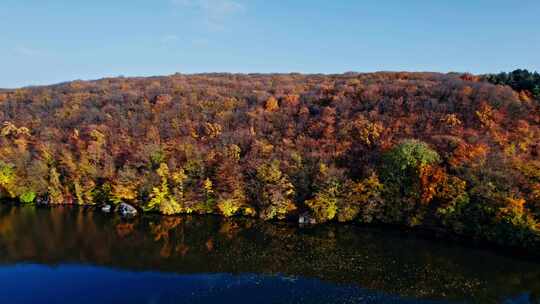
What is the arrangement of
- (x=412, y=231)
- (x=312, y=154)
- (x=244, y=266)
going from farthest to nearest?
(x=312, y=154)
(x=412, y=231)
(x=244, y=266)

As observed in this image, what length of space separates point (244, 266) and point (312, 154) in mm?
20643

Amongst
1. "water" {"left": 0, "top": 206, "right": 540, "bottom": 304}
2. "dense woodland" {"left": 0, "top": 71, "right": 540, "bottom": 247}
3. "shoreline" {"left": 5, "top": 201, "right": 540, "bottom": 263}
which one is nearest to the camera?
"water" {"left": 0, "top": 206, "right": 540, "bottom": 304}

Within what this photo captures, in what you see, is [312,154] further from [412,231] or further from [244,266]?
[244,266]

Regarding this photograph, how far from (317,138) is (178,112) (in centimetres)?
2893

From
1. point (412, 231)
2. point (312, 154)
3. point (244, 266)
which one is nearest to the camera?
point (244, 266)

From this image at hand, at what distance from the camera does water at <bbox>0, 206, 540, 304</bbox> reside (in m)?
29.0

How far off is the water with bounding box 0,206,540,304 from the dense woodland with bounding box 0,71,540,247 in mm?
4072

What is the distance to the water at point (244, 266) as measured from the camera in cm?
2905

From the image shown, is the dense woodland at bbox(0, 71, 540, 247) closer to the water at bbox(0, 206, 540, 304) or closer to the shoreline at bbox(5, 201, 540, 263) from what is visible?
the shoreline at bbox(5, 201, 540, 263)

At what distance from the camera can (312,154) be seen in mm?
50812

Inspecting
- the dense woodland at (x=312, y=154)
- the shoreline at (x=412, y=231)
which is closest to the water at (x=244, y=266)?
the shoreline at (x=412, y=231)

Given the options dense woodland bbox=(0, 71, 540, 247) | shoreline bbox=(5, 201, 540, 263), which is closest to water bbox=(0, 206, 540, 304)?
shoreline bbox=(5, 201, 540, 263)

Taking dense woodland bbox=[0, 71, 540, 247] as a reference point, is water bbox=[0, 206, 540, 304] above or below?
below

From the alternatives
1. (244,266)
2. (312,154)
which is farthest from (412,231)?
(244,266)
